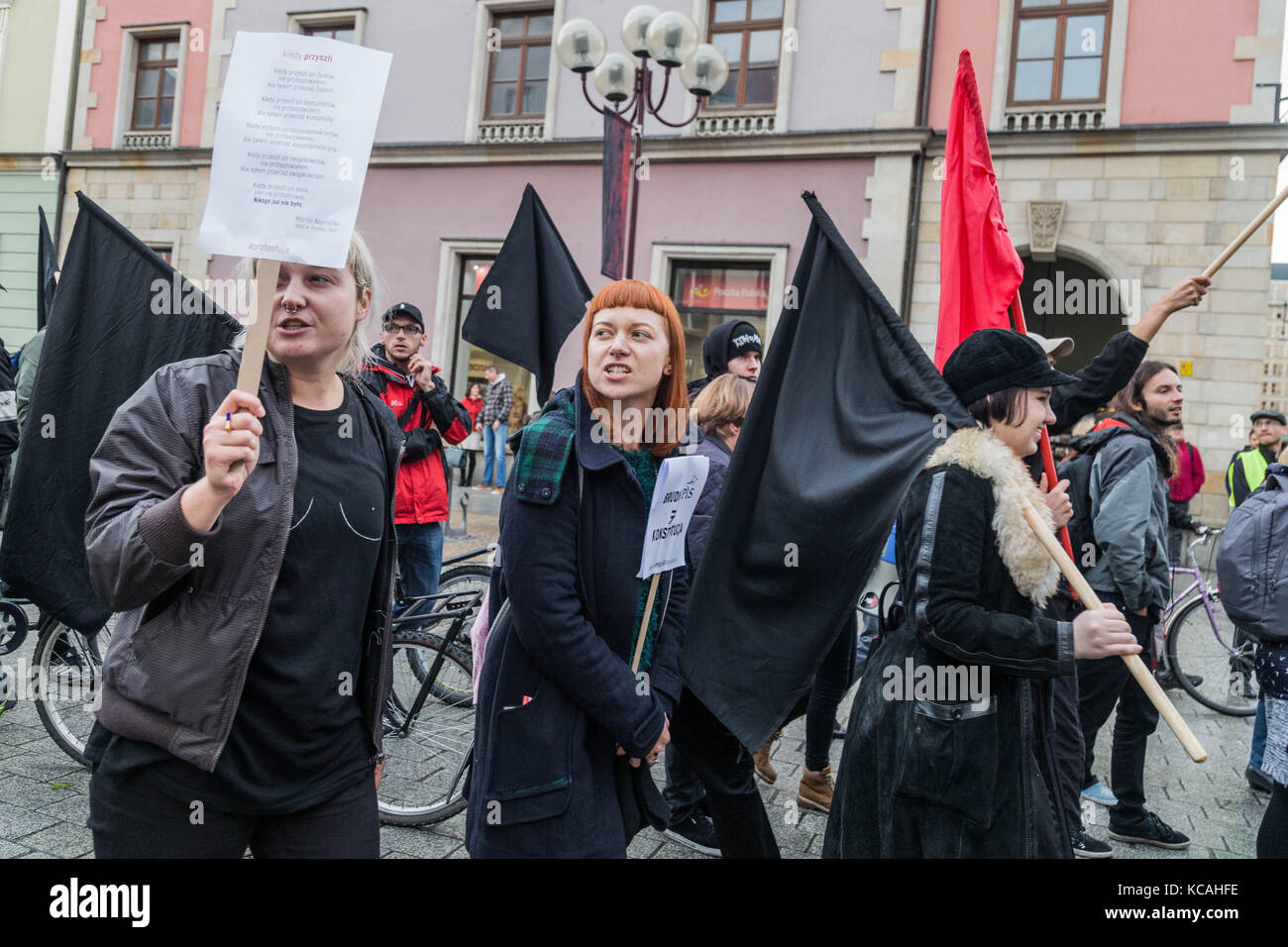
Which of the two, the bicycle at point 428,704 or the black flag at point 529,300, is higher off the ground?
the black flag at point 529,300

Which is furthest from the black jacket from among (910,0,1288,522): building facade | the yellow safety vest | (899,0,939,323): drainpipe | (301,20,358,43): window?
(301,20,358,43): window

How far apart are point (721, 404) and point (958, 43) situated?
11.7 meters

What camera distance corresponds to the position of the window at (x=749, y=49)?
1459 centimetres

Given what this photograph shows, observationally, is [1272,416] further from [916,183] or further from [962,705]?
[962,705]

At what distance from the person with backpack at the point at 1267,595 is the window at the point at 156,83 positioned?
19.9m

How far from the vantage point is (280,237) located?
5.27 feet

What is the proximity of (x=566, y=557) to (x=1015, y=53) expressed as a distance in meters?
13.9

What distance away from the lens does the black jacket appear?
2.33 meters

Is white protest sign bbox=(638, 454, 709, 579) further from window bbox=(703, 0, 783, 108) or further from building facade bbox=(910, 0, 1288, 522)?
window bbox=(703, 0, 783, 108)

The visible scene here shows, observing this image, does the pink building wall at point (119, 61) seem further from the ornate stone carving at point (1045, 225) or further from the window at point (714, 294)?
the ornate stone carving at point (1045, 225)

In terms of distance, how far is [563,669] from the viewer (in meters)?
2.08

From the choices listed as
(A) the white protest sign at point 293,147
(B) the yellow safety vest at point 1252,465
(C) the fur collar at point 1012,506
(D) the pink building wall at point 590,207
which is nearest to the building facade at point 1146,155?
(D) the pink building wall at point 590,207

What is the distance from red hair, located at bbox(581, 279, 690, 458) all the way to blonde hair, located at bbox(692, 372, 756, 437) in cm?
169

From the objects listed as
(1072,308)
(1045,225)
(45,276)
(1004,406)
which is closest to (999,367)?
(1004,406)
